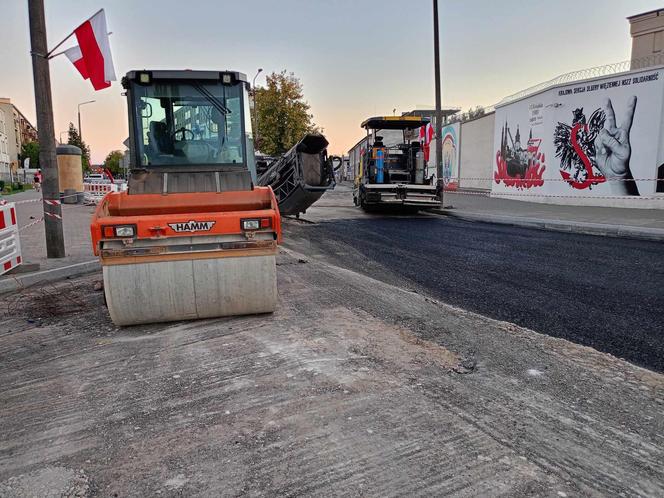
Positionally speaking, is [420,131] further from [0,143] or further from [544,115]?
[0,143]

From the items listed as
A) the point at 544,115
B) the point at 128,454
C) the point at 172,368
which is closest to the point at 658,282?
the point at 172,368

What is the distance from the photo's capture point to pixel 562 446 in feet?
9.70

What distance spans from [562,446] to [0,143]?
91.2 m

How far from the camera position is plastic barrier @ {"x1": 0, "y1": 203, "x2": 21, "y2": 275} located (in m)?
7.43

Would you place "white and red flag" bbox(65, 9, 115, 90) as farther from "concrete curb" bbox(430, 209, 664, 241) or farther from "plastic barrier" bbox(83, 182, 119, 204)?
"plastic barrier" bbox(83, 182, 119, 204)

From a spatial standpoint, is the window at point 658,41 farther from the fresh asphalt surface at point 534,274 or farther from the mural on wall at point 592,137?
the fresh asphalt surface at point 534,274

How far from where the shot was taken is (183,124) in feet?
20.4

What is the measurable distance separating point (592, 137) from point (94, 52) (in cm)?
1747

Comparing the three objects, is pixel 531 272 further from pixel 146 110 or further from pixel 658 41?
pixel 658 41

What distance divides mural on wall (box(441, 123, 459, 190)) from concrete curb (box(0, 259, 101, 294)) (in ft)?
92.6

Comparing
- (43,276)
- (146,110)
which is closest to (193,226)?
(146,110)

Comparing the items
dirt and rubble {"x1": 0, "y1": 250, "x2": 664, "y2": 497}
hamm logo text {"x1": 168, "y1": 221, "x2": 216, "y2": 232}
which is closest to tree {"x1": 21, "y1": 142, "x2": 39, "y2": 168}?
dirt and rubble {"x1": 0, "y1": 250, "x2": 664, "y2": 497}

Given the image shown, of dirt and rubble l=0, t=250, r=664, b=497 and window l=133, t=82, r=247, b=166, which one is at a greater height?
window l=133, t=82, r=247, b=166

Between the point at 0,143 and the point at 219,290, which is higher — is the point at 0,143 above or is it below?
above
